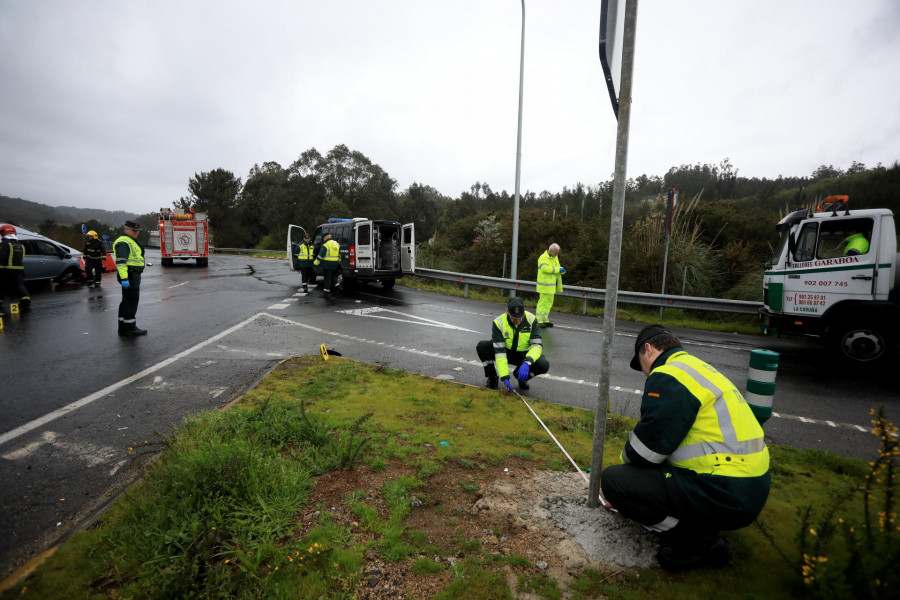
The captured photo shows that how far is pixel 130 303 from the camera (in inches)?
302

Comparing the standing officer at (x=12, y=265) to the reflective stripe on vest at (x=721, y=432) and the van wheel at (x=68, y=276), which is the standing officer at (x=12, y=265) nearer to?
the van wheel at (x=68, y=276)

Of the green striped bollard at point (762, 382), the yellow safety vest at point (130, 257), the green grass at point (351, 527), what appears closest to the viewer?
the green grass at point (351, 527)

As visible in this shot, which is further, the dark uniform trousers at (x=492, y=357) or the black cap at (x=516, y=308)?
the dark uniform trousers at (x=492, y=357)

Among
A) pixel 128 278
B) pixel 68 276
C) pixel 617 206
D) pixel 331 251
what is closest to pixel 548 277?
pixel 617 206

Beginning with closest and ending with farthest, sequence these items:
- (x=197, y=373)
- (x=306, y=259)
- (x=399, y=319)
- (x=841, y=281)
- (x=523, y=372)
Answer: (x=523, y=372)
(x=197, y=373)
(x=841, y=281)
(x=399, y=319)
(x=306, y=259)

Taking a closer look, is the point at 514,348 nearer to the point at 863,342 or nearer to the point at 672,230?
the point at 863,342

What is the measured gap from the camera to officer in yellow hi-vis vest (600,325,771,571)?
7.47 feet

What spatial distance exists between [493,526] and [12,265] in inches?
488

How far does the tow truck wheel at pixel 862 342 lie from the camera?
6719mm

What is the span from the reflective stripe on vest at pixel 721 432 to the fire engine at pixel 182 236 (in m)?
26.0

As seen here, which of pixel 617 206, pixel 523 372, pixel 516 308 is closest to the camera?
pixel 617 206

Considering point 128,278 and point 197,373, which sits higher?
point 128,278

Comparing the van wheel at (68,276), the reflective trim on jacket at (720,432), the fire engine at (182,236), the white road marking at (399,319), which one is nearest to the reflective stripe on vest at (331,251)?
the white road marking at (399,319)

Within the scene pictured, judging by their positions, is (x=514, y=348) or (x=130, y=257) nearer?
(x=514, y=348)
